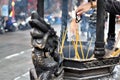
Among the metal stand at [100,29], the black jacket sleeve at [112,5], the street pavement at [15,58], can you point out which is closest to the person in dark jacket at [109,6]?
the black jacket sleeve at [112,5]

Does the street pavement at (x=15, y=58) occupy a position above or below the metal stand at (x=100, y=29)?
below

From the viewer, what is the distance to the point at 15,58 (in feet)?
37.6

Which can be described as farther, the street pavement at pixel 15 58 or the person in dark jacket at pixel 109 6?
the street pavement at pixel 15 58

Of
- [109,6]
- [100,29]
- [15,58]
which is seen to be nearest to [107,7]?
[109,6]

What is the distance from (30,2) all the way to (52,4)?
632 centimetres

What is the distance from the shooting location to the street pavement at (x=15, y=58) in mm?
8797

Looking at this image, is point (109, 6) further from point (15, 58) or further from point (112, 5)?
point (15, 58)

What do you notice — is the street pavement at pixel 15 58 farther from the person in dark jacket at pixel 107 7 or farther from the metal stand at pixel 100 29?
the person in dark jacket at pixel 107 7

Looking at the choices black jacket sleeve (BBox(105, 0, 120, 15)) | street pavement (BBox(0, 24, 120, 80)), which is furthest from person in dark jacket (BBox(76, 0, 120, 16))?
street pavement (BBox(0, 24, 120, 80))

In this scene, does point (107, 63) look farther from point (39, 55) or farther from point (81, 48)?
point (39, 55)

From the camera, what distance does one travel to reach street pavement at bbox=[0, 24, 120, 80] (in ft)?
28.9

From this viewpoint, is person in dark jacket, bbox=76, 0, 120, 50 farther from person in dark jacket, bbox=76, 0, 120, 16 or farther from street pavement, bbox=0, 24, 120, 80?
street pavement, bbox=0, 24, 120, 80

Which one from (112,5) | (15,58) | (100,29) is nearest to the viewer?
(100,29)

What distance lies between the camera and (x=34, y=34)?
4168 mm
